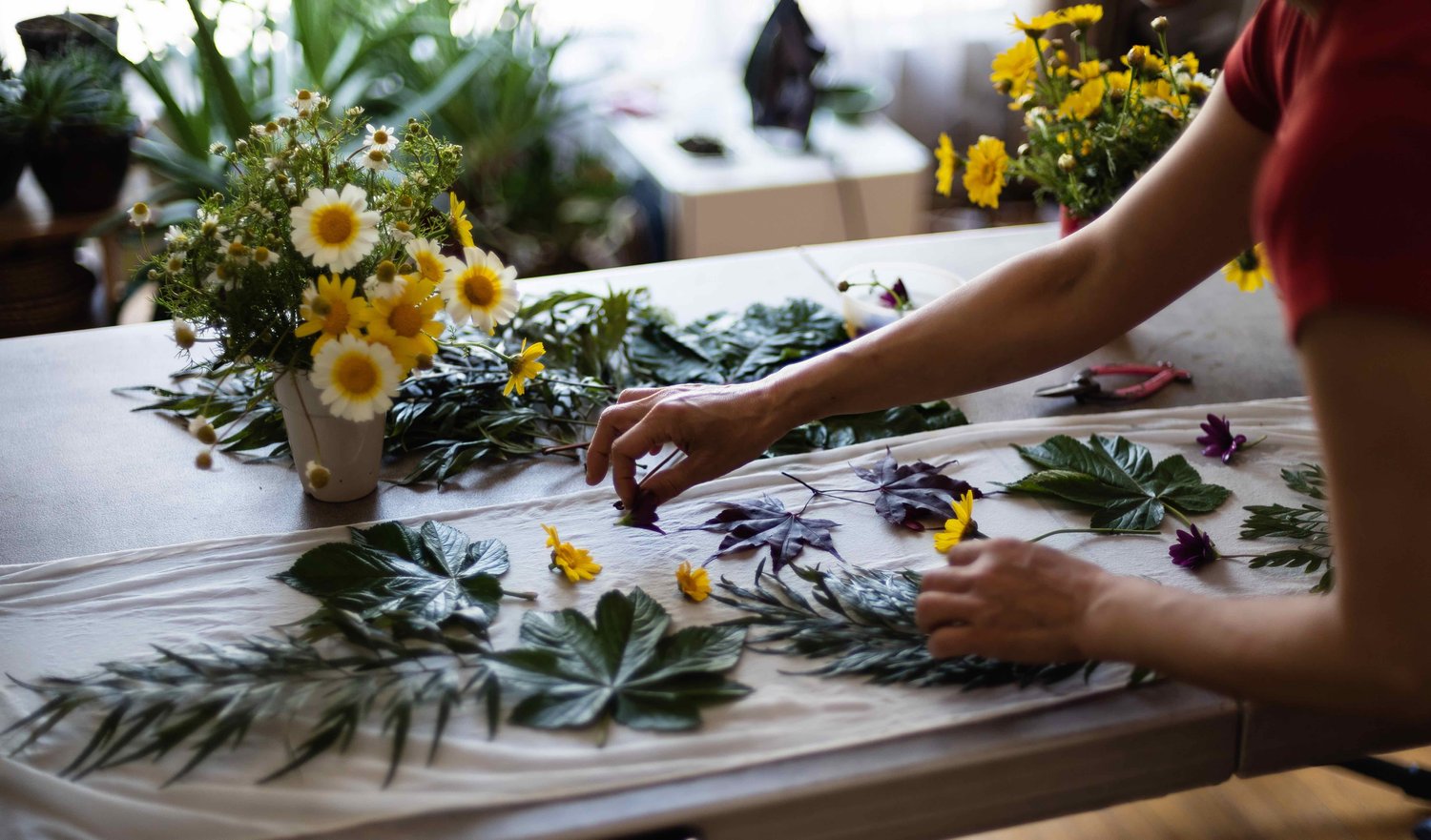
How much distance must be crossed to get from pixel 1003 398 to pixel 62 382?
42.0 inches

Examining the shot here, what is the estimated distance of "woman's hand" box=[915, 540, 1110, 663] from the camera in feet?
2.71

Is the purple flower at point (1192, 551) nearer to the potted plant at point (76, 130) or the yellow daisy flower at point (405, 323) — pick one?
the yellow daisy flower at point (405, 323)

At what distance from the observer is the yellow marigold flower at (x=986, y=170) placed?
1420 millimetres

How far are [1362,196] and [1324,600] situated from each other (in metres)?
0.26

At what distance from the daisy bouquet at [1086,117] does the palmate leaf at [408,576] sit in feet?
2.49

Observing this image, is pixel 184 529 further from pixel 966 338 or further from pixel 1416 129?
pixel 1416 129

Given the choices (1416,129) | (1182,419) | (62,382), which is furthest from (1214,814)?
(62,382)

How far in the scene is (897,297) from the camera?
1.35 meters

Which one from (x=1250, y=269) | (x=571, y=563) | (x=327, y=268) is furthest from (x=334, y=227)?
(x=1250, y=269)

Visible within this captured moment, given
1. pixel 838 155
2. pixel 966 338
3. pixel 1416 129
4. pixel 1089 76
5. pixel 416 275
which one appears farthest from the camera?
pixel 838 155

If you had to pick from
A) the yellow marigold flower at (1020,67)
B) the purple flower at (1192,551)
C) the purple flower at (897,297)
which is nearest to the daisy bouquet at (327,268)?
the purple flower at (897,297)

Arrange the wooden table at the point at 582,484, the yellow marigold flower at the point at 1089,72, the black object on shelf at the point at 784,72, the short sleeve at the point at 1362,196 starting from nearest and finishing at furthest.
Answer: the short sleeve at the point at 1362,196, the wooden table at the point at 582,484, the yellow marigold flower at the point at 1089,72, the black object on shelf at the point at 784,72

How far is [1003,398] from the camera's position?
1311 millimetres

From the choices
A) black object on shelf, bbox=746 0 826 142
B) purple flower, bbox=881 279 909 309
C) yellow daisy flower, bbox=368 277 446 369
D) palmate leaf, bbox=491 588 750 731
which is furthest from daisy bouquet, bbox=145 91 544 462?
black object on shelf, bbox=746 0 826 142
